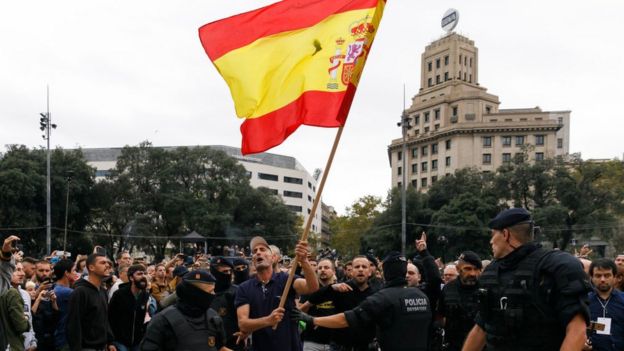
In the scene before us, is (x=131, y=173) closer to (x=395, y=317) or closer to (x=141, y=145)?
(x=141, y=145)

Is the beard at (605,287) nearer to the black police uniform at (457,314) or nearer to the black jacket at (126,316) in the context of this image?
the black police uniform at (457,314)

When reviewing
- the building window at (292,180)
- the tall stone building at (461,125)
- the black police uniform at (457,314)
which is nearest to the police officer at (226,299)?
the black police uniform at (457,314)

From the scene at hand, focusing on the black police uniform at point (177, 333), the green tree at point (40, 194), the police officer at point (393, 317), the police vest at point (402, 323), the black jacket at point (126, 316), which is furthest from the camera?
the green tree at point (40, 194)

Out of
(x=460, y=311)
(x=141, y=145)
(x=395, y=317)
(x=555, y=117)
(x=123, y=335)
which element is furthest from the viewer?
(x=555, y=117)

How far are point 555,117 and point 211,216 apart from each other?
6654 cm

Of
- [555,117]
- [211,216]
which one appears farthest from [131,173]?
[555,117]

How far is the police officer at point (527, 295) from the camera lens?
373 cm

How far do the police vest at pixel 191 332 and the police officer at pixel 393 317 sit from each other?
2.66 ft

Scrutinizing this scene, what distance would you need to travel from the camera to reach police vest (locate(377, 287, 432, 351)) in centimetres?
507

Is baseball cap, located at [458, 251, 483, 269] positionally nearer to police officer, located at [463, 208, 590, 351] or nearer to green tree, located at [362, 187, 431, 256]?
police officer, located at [463, 208, 590, 351]

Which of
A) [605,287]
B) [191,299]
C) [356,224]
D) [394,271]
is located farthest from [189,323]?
[356,224]

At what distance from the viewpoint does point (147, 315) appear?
8188 millimetres

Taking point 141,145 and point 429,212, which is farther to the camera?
point 429,212

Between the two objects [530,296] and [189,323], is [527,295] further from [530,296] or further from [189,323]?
[189,323]
